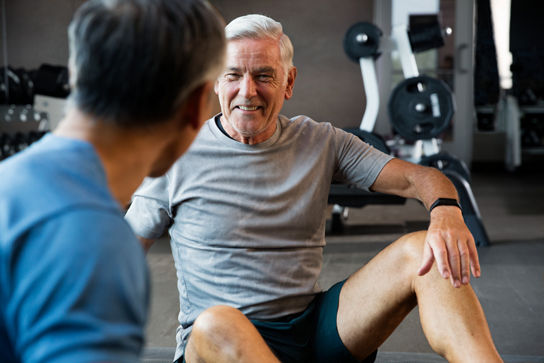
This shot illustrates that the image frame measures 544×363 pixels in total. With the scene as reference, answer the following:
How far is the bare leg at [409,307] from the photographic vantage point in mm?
1141

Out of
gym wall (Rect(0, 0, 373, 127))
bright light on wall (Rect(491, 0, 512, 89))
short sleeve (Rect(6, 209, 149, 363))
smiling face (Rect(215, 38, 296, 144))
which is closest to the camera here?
short sleeve (Rect(6, 209, 149, 363))

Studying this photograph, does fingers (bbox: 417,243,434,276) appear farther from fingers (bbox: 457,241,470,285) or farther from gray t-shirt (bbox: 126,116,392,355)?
gray t-shirt (bbox: 126,116,392,355)

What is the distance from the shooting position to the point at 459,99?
7504 millimetres

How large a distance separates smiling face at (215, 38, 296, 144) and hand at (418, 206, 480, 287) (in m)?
0.45

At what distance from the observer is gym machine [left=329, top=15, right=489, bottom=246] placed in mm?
3443

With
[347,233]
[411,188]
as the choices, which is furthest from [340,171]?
[347,233]

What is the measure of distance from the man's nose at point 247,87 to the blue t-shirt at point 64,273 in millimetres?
869

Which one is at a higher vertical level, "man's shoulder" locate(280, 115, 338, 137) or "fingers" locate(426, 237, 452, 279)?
"man's shoulder" locate(280, 115, 338, 137)

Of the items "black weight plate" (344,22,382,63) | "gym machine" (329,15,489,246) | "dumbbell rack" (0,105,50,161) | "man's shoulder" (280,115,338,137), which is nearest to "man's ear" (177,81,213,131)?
"man's shoulder" (280,115,338,137)

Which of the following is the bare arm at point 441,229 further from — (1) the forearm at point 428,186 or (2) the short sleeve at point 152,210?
(2) the short sleeve at point 152,210

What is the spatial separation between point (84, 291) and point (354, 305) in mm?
941

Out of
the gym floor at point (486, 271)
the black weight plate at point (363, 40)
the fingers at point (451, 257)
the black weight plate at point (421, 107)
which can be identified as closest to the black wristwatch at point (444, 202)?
the fingers at point (451, 257)

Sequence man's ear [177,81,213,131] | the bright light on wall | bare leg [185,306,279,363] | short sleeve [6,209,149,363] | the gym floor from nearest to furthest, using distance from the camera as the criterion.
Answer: short sleeve [6,209,149,363] → man's ear [177,81,213,131] → bare leg [185,306,279,363] → the gym floor → the bright light on wall

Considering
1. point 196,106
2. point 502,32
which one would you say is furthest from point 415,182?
point 502,32
